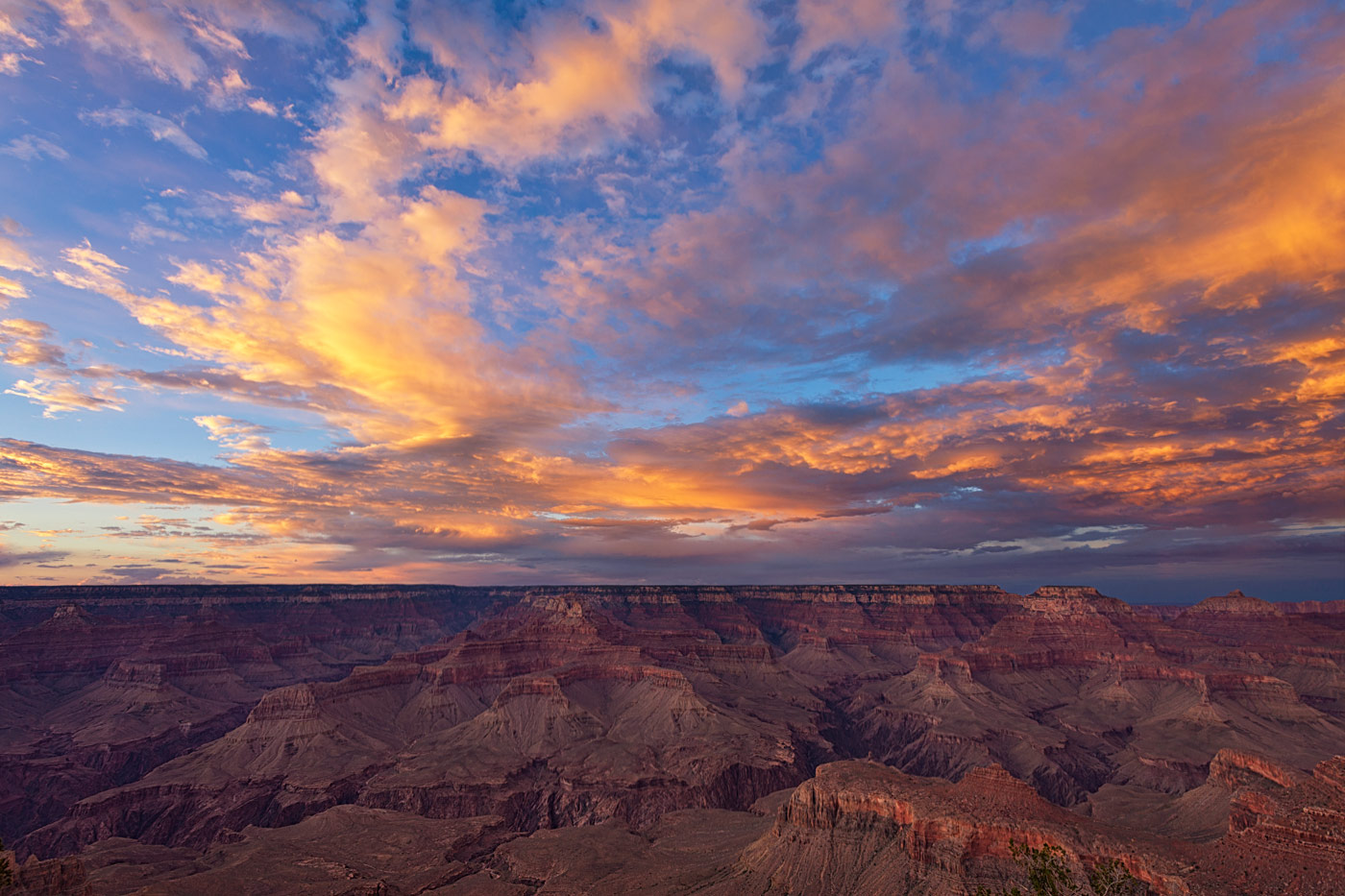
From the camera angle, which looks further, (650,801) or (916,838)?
(650,801)

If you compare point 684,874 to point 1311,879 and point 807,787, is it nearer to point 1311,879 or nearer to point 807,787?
point 807,787

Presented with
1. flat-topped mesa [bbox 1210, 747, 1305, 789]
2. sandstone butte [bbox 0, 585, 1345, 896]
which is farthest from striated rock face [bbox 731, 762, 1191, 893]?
flat-topped mesa [bbox 1210, 747, 1305, 789]

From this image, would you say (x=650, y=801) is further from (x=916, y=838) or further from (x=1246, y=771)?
(x=1246, y=771)

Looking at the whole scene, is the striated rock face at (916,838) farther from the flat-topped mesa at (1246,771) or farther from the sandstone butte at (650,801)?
the flat-topped mesa at (1246,771)

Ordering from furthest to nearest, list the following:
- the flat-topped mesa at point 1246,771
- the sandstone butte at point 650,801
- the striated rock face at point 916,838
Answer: the flat-topped mesa at point 1246,771 < the sandstone butte at point 650,801 < the striated rock face at point 916,838

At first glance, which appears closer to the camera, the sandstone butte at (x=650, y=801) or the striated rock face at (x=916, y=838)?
the striated rock face at (x=916, y=838)

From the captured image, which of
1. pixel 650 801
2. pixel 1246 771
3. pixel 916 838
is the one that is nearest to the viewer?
pixel 916 838

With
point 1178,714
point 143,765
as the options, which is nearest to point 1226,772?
point 1178,714

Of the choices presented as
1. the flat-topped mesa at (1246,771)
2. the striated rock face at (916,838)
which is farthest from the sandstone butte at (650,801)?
the flat-topped mesa at (1246,771)

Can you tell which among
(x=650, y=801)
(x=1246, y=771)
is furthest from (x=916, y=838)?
(x=650, y=801)

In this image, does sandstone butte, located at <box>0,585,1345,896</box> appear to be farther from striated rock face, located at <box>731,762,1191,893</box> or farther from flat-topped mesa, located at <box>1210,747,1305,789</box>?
flat-topped mesa, located at <box>1210,747,1305,789</box>

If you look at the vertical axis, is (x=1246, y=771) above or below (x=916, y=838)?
below

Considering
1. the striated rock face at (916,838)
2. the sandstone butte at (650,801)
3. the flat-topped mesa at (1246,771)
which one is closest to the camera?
the striated rock face at (916,838)

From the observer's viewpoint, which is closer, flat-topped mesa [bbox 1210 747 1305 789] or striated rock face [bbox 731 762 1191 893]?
striated rock face [bbox 731 762 1191 893]
